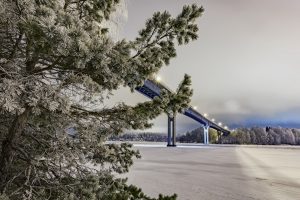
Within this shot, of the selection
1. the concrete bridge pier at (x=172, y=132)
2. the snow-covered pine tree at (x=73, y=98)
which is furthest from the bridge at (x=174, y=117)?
the snow-covered pine tree at (x=73, y=98)

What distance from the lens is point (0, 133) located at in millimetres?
3975

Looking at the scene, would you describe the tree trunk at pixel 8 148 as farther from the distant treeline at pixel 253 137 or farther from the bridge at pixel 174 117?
the distant treeline at pixel 253 137

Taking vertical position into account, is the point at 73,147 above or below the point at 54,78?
below

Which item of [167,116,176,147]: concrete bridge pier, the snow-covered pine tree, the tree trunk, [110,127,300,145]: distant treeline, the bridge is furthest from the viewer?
[110,127,300,145]: distant treeline

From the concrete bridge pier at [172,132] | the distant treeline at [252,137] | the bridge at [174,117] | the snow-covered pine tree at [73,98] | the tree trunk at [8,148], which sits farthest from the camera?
the distant treeline at [252,137]

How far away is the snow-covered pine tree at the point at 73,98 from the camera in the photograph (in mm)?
3039

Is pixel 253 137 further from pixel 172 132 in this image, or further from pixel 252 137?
pixel 172 132

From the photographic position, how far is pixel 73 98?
380cm

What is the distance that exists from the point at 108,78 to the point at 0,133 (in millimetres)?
1639

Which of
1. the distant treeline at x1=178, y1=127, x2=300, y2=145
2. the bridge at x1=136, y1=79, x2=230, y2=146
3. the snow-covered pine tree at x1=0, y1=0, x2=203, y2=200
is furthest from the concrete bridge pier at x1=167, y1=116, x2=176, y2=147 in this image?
the distant treeline at x1=178, y1=127, x2=300, y2=145

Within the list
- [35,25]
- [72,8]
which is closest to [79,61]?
[35,25]

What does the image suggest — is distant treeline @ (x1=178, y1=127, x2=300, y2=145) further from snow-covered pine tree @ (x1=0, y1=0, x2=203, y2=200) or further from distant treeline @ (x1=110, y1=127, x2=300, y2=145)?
snow-covered pine tree @ (x1=0, y1=0, x2=203, y2=200)

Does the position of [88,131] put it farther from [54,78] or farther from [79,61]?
[79,61]

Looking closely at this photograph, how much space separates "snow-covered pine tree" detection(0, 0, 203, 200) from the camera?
9.97 ft
